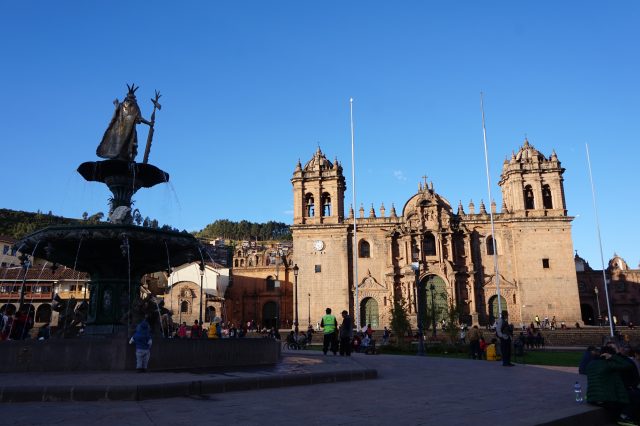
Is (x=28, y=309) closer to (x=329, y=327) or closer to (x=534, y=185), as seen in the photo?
(x=329, y=327)

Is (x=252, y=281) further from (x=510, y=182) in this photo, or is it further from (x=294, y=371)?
(x=294, y=371)

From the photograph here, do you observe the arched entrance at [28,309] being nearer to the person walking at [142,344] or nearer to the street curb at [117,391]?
the person walking at [142,344]

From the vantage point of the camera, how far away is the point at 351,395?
7.80 metres

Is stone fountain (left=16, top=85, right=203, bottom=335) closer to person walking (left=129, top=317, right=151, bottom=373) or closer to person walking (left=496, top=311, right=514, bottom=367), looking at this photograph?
person walking (left=129, top=317, right=151, bottom=373)

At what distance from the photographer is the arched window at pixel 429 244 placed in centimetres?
4444

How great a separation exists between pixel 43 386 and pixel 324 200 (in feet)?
131

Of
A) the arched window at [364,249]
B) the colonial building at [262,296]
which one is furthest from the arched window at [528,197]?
the colonial building at [262,296]

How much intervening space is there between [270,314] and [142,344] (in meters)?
44.5

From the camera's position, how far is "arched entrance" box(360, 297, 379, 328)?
43312mm

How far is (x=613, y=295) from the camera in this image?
5016 centimetres

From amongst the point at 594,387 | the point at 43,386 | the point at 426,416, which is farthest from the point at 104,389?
the point at 594,387

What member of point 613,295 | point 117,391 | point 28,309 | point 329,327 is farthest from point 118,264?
point 613,295

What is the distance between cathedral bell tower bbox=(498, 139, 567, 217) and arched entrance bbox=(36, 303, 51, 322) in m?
44.1

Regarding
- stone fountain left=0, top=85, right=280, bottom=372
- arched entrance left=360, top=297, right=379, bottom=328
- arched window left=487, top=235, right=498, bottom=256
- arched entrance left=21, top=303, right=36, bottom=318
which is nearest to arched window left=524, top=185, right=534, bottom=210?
arched window left=487, top=235, right=498, bottom=256
